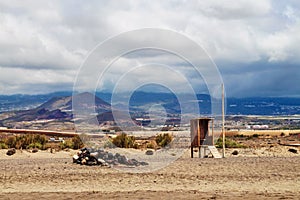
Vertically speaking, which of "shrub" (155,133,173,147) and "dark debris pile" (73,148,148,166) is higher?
"shrub" (155,133,173,147)

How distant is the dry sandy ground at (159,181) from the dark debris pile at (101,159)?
0.52 m

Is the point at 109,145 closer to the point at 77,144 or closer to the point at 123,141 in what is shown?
the point at 123,141

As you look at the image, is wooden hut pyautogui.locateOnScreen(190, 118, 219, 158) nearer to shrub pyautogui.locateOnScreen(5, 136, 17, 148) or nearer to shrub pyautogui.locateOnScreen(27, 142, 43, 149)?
shrub pyautogui.locateOnScreen(27, 142, 43, 149)

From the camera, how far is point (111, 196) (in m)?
15.1

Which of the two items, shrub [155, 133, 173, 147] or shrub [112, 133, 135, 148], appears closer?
shrub [112, 133, 135, 148]

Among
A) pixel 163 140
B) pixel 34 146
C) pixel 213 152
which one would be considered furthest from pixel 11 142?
pixel 213 152

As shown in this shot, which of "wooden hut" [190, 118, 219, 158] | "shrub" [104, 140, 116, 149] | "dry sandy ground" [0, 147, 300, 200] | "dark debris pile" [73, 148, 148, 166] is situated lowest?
"dry sandy ground" [0, 147, 300, 200]

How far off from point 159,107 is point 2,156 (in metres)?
9.94

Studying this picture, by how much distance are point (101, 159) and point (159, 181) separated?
5.83 meters

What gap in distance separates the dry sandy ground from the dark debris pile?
0.52 m

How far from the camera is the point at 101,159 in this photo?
2375cm

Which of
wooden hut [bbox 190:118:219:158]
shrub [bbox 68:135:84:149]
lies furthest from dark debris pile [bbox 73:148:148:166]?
shrub [bbox 68:135:84:149]

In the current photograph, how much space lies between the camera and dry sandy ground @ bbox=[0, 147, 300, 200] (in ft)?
50.6

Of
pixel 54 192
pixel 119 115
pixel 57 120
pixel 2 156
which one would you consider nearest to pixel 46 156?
pixel 2 156
